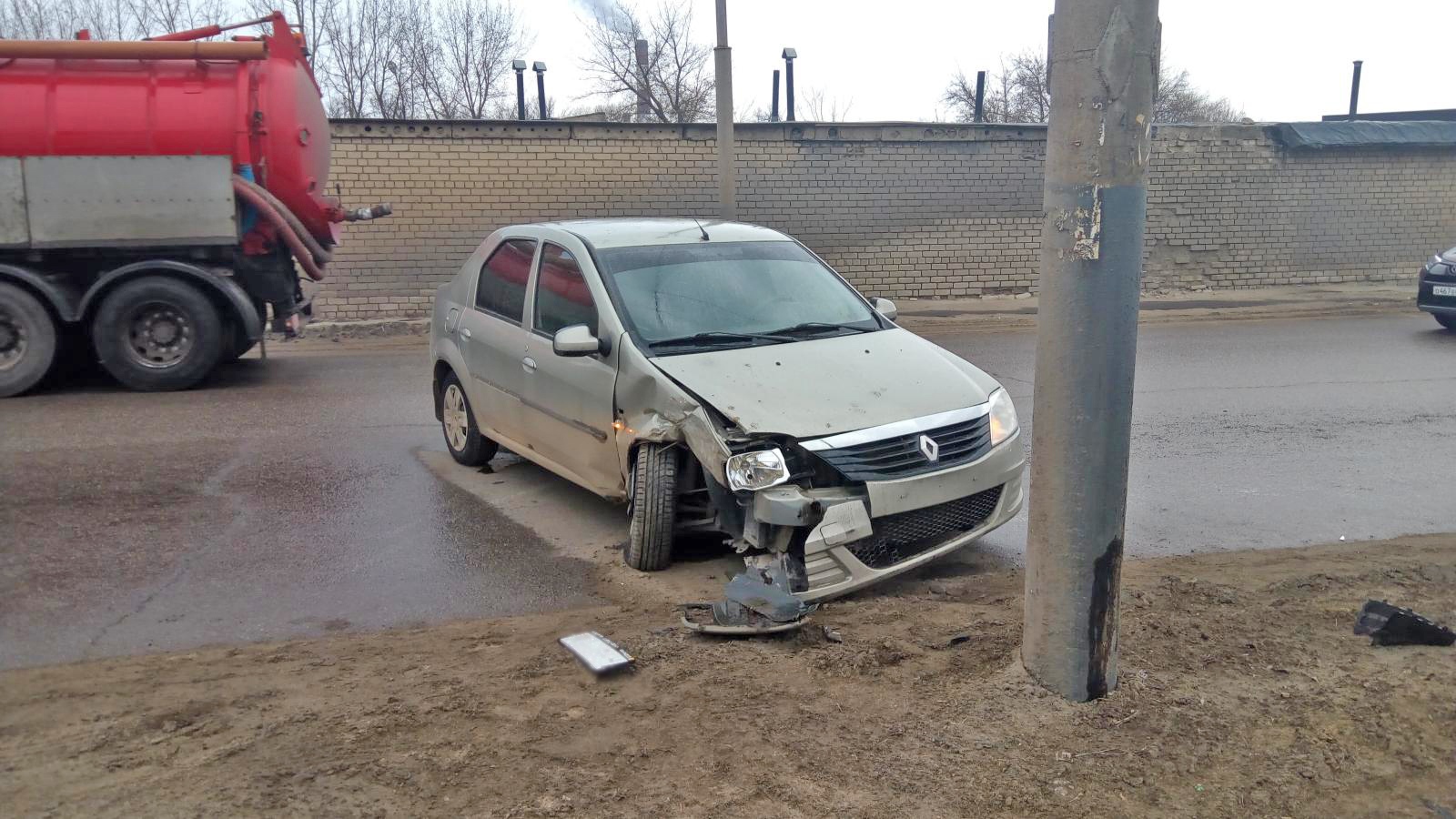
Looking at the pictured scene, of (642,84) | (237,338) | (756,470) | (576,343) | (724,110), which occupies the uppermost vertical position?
(642,84)

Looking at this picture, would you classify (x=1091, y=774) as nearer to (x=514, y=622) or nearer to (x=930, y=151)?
(x=514, y=622)

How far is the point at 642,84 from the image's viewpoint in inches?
1276

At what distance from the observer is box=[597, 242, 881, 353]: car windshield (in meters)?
5.73

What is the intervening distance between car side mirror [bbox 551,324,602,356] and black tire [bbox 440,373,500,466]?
6.18 feet

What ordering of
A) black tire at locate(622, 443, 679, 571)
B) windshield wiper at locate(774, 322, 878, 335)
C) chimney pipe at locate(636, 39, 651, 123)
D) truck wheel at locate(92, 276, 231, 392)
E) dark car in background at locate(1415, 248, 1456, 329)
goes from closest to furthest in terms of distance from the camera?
black tire at locate(622, 443, 679, 571) → windshield wiper at locate(774, 322, 878, 335) → truck wheel at locate(92, 276, 231, 392) → dark car in background at locate(1415, 248, 1456, 329) → chimney pipe at locate(636, 39, 651, 123)

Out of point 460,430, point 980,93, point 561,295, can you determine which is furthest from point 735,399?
point 980,93

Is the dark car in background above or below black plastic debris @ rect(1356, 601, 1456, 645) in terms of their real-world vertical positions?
above

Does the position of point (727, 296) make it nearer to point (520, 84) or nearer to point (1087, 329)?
point (1087, 329)

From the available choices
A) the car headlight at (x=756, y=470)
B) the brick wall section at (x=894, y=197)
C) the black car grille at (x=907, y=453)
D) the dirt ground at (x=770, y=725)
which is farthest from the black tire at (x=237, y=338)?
the black car grille at (x=907, y=453)

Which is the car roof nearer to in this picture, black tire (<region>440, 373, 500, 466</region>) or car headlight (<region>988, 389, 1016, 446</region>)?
black tire (<region>440, 373, 500, 466</region>)

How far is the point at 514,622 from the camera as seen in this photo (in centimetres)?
468

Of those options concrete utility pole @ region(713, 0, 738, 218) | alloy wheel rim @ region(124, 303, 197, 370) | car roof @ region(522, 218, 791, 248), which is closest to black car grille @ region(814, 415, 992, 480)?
car roof @ region(522, 218, 791, 248)

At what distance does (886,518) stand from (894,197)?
14014 millimetres

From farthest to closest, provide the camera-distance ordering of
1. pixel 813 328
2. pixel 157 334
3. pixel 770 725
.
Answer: pixel 157 334 < pixel 813 328 < pixel 770 725
